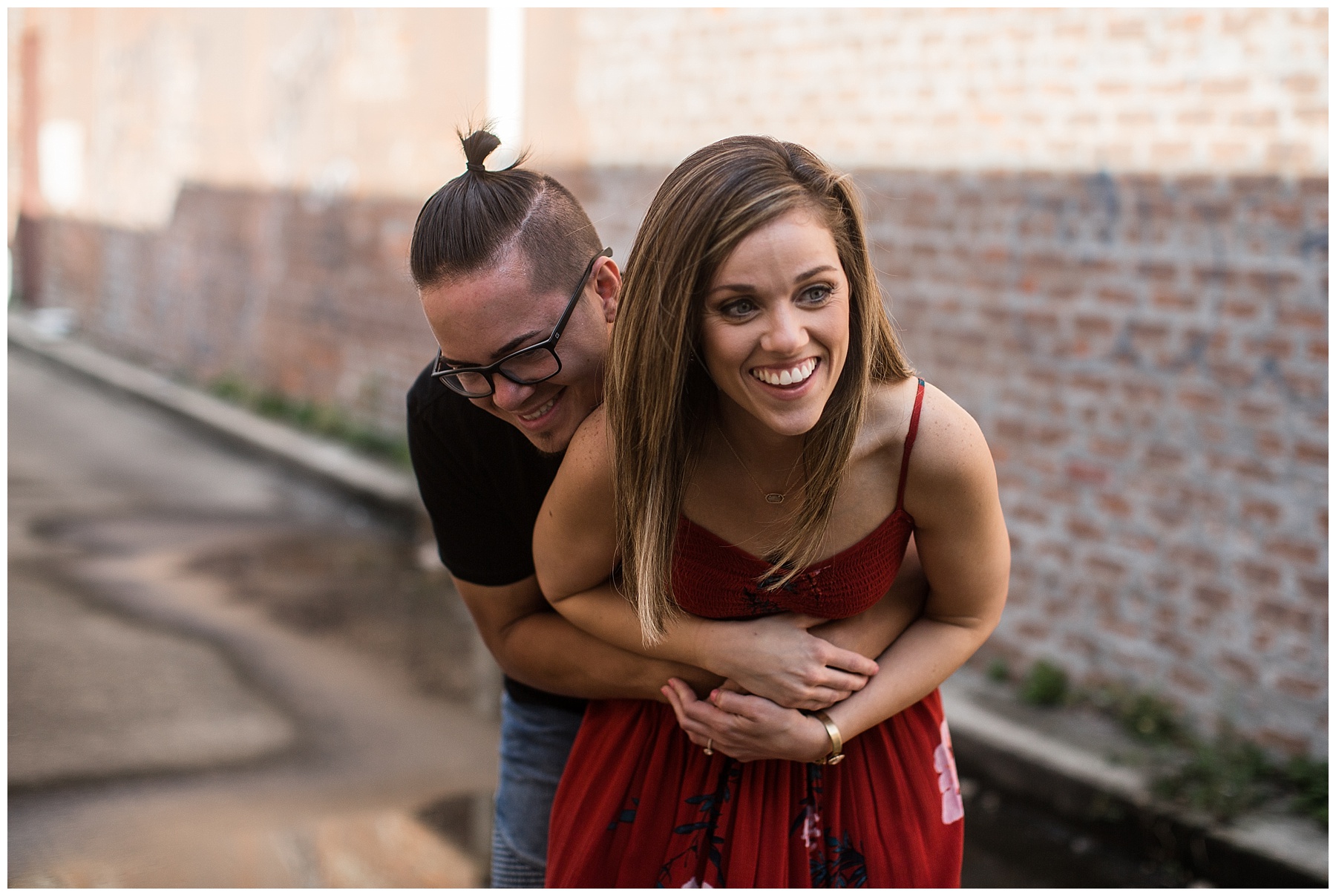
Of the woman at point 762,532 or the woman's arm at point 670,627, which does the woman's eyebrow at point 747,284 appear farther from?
the woman's arm at point 670,627

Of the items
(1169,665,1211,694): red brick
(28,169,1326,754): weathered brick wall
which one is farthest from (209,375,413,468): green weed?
(1169,665,1211,694): red brick

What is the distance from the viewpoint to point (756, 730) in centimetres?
184

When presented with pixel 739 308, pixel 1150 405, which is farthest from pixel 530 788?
pixel 1150 405

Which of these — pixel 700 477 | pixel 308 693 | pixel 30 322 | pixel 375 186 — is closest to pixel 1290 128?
pixel 700 477

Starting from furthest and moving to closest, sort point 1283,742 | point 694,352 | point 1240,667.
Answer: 1. point 1240,667
2. point 1283,742
3. point 694,352

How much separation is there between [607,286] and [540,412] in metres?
0.26

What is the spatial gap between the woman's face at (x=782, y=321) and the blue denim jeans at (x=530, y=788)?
3.19 ft

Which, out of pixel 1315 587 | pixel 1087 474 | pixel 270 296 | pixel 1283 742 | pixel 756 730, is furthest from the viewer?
pixel 270 296

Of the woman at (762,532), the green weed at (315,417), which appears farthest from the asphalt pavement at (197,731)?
the woman at (762,532)

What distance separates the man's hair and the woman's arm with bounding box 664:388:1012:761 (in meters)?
0.65

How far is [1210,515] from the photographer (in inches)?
152

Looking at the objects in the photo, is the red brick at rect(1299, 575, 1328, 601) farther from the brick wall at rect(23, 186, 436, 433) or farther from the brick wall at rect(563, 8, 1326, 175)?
the brick wall at rect(23, 186, 436, 433)

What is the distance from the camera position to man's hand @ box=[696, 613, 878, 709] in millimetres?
1854

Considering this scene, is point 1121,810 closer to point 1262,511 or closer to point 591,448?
point 1262,511
